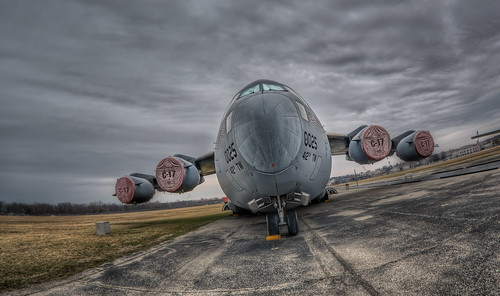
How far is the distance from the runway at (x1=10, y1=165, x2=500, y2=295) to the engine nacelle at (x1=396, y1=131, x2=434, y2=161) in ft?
23.7

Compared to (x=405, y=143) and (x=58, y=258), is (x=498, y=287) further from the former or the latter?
(x=405, y=143)

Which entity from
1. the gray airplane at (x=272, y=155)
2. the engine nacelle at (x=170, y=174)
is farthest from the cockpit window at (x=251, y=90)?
the engine nacelle at (x=170, y=174)

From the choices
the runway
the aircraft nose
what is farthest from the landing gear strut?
the aircraft nose

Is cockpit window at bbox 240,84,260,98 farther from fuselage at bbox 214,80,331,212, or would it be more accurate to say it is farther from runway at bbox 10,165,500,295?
runway at bbox 10,165,500,295

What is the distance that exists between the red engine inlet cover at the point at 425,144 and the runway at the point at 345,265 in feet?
23.6

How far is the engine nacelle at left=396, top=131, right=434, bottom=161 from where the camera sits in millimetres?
10453

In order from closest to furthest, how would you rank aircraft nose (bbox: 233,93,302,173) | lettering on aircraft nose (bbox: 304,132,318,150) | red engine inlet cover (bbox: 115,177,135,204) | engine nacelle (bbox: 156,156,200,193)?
aircraft nose (bbox: 233,93,302,173), lettering on aircraft nose (bbox: 304,132,318,150), engine nacelle (bbox: 156,156,200,193), red engine inlet cover (bbox: 115,177,135,204)

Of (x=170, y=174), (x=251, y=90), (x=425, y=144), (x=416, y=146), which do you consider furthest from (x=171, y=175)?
(x=425, y=144)

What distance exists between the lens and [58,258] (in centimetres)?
467

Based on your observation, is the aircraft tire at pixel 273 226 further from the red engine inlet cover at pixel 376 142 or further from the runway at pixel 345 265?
the red engine inlet cover at pixel 376 142

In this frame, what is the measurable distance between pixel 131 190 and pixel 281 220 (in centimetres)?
936

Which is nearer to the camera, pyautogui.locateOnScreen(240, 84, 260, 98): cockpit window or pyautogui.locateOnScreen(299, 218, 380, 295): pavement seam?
pyautogui.locateOnScreen(299, 218, 380, 295): pavement seam

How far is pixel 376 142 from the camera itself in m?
8.76

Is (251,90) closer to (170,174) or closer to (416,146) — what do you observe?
(170,174)
